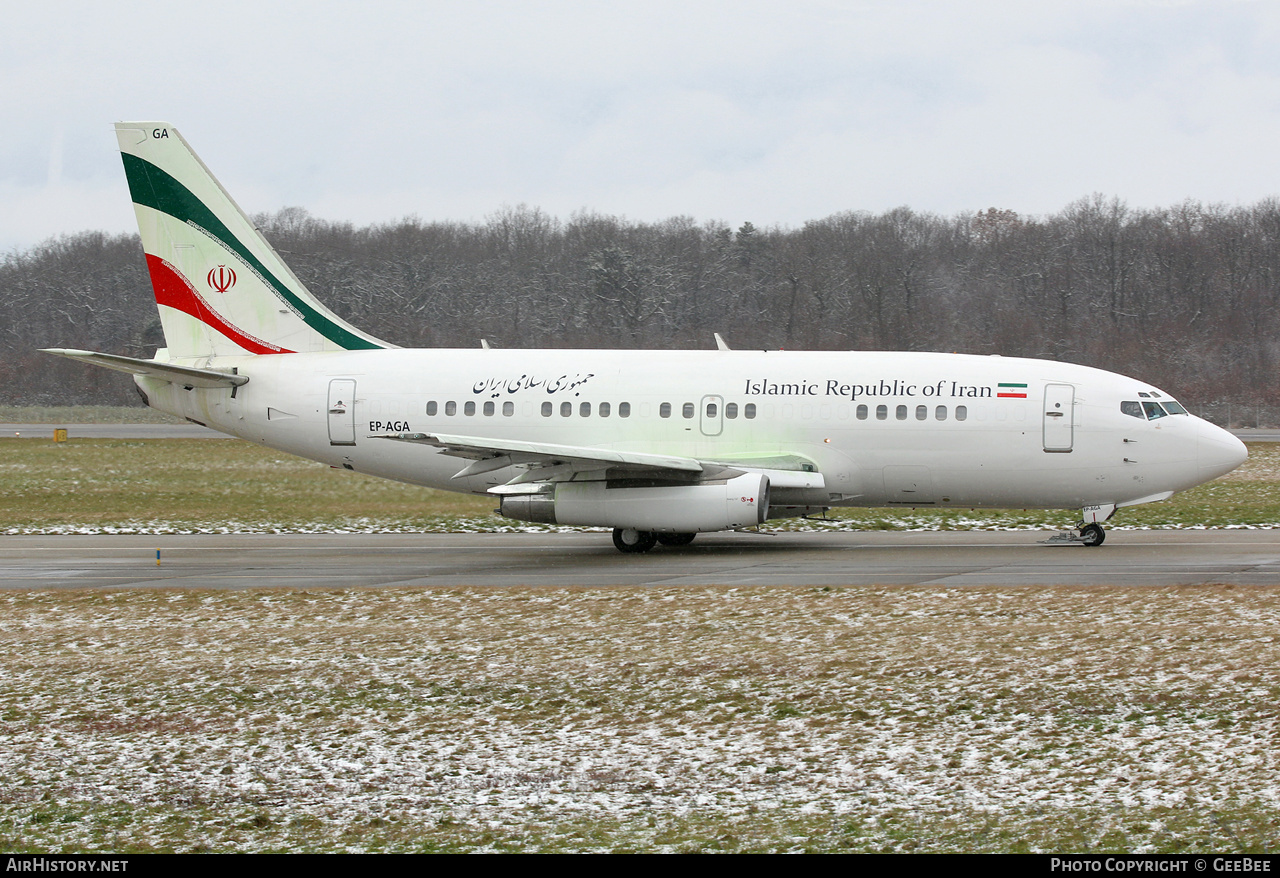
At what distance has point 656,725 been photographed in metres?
10.9

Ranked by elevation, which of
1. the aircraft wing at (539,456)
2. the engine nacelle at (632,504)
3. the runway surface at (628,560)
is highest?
the aircraft wing at (539,456)

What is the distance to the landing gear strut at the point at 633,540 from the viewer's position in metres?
22.5

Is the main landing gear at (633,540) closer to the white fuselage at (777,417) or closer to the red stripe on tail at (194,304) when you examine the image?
the white fuselage at (777,417)

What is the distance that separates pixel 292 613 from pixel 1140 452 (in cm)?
1429

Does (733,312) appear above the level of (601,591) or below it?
above

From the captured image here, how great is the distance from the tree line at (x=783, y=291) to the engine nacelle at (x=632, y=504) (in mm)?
54891

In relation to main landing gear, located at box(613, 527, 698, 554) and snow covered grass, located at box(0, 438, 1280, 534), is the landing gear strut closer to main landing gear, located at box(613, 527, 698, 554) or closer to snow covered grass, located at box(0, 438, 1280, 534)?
main landing gear, located at box(613, 527, 698, 554)

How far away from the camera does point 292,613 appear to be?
16.1 m

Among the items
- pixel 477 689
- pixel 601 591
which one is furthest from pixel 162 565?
pixel 477 689

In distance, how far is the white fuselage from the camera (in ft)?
72.9

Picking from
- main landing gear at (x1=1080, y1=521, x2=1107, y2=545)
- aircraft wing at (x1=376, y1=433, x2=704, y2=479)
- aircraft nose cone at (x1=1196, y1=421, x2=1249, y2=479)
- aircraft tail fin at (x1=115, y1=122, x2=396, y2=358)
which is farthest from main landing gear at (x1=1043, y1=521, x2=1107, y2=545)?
aircraft tail fin at (x1=115, y1=122, x2=396, y2=358)

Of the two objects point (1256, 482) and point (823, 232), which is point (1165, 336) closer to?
point (823, 232)

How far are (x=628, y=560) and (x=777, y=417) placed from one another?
3813 millimetres

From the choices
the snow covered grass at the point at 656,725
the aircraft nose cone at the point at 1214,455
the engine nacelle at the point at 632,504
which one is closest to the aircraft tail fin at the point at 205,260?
the engine nacelle at the point at 632,504
